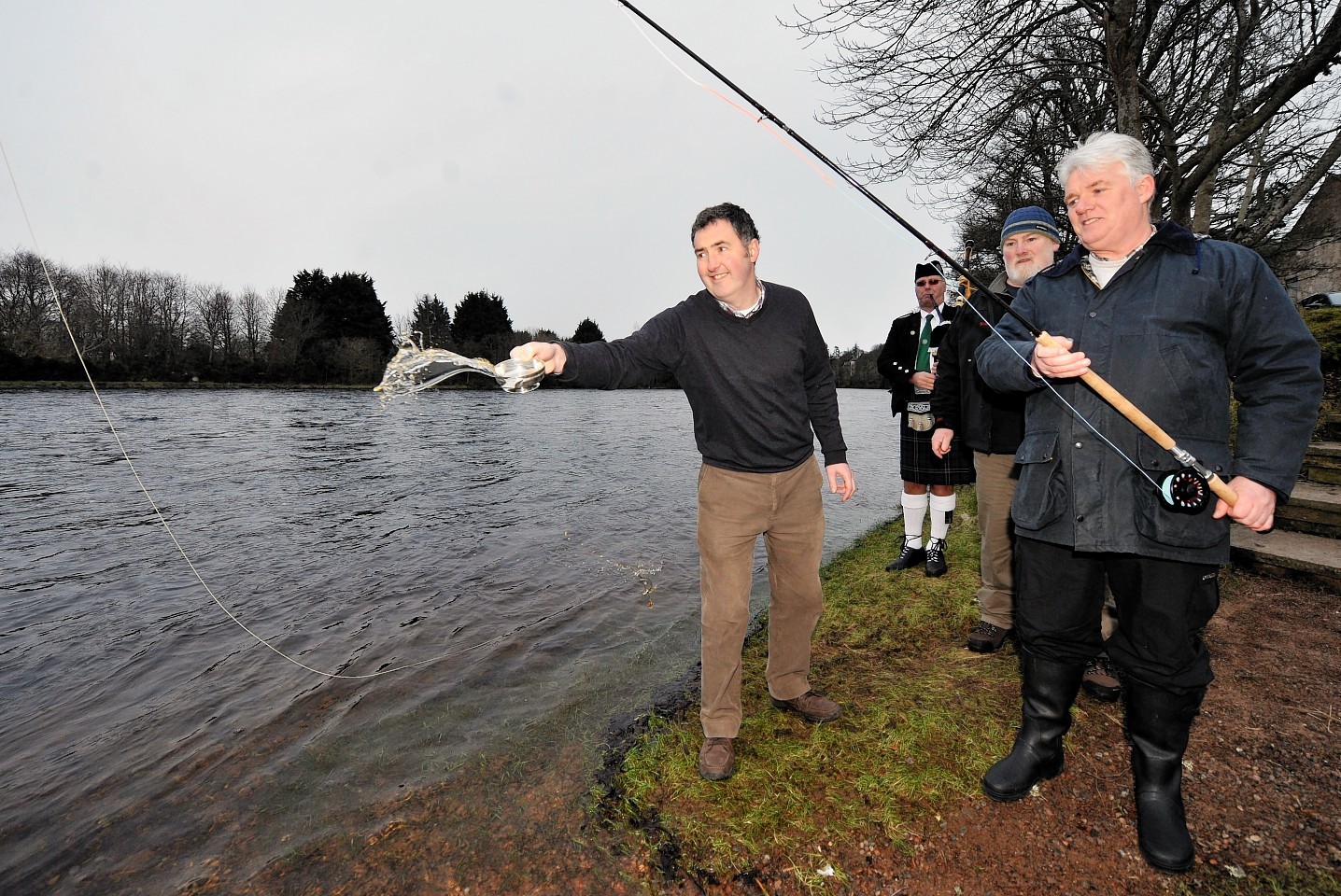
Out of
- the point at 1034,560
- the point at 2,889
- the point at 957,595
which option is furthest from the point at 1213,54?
the point at 2,889

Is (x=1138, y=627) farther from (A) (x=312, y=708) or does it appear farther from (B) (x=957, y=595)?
(A) (x=312, y=708)

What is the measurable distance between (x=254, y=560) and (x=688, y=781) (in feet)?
22.0

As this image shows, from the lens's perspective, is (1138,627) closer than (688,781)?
Yes

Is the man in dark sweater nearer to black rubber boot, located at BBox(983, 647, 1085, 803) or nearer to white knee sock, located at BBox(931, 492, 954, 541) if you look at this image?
black rubber boot, located at BBox(983, 647, 1085, 803)

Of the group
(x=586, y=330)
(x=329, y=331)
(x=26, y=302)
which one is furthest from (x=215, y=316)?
(x=586, y=330)

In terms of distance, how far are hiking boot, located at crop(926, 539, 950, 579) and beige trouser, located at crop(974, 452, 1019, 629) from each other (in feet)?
4.71

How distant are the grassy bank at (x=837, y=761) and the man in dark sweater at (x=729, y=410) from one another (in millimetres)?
231

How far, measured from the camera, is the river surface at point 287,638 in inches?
127

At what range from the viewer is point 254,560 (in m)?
7.38

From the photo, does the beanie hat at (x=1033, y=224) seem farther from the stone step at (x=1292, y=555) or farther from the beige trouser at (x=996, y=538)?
the stone step at (x=1292, y=555)

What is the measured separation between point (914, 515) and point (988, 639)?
1.91 meters

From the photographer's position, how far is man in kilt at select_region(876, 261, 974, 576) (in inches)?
220

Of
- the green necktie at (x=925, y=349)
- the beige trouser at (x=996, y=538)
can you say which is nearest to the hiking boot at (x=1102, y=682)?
the beige trouser at (x=996, y=538)

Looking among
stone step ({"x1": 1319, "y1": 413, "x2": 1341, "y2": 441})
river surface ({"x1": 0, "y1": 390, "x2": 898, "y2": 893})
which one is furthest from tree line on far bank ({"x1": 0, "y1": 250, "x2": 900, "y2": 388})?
stone step ({"x1": 1319, "y1": 413, "x2": 1341, "y2": 441})
